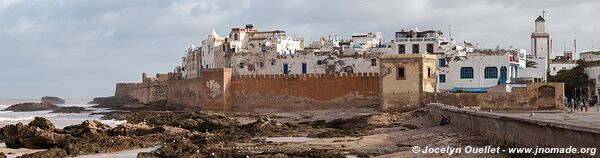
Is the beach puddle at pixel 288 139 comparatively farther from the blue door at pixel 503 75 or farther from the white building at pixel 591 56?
the white building at pixel 591 56

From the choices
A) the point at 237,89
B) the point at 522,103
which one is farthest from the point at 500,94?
the point at 237,89

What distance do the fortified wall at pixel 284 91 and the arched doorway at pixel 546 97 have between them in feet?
36.7

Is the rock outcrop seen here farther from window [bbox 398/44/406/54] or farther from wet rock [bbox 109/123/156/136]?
window [bbox 398/44/406/54]

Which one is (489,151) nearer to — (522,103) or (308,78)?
(522,103)

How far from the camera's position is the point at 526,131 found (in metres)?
14.5

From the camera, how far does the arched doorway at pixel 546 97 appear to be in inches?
1219

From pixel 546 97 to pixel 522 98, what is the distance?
1019 millimetres

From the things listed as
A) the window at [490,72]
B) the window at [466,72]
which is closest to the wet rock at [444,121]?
the window at [490,72]

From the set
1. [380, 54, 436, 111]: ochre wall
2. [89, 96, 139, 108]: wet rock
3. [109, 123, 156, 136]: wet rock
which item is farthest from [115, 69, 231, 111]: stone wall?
[109, 123, 156, 136]: wet rock

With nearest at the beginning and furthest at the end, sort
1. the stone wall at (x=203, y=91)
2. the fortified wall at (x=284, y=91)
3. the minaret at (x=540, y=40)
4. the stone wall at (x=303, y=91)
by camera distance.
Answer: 1. the stone wall at (x=303, y=91)
2. the fortified wall at (x=284, y=91)
3. the stone wall at (x=203, y=91)
4. the minaret at (x=540, y=40)

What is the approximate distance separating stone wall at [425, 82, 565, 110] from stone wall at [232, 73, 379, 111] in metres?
7.94

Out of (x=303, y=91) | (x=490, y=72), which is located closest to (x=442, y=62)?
(x=490, y=72)

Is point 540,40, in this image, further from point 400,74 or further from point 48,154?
point 48,154

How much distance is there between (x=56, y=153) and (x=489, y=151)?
35.4 feet
